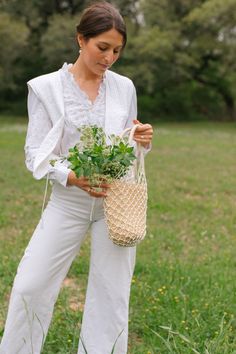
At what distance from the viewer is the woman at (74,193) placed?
2.31 m

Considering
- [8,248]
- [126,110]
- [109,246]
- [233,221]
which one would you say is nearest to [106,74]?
[126,110]

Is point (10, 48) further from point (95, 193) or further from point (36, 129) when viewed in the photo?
point (95, 193)

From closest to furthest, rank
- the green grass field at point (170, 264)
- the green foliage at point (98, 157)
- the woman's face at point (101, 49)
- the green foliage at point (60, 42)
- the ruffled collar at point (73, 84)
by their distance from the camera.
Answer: the green foliage at point (98, 157), the woman's face at point (101, 49), the ruffled collar at point (73, 84), the green grass field at point (170, 264), the green foliage at point (60, 42)

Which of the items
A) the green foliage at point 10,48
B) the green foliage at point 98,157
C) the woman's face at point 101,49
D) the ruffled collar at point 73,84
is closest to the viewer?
the green foliage at point 98,157

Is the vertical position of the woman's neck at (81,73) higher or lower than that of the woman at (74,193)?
higher

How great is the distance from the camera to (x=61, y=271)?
2.46 m

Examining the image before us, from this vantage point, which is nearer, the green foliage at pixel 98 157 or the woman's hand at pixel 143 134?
the green foliage at pixel 98 157

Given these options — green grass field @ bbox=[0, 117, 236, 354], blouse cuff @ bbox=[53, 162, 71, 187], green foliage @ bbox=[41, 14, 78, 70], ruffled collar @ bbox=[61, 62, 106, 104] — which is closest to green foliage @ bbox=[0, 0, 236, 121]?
green foliage @ bbox=[41, 14, 78, 70]

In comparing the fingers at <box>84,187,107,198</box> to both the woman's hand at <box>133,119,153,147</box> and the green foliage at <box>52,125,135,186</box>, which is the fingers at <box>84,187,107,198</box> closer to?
the green foliage at <box>52,125,135,186</box>

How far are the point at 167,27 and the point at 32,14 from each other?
709 cm

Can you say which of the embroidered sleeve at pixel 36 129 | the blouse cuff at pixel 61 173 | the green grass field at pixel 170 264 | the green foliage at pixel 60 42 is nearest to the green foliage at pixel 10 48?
the green foliage at pixel 60 42

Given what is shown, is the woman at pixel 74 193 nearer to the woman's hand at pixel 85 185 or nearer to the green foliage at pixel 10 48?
the woman's hand at pixel 85 185

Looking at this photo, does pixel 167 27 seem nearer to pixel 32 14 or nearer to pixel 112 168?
pixel 32 14

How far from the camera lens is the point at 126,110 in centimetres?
248
